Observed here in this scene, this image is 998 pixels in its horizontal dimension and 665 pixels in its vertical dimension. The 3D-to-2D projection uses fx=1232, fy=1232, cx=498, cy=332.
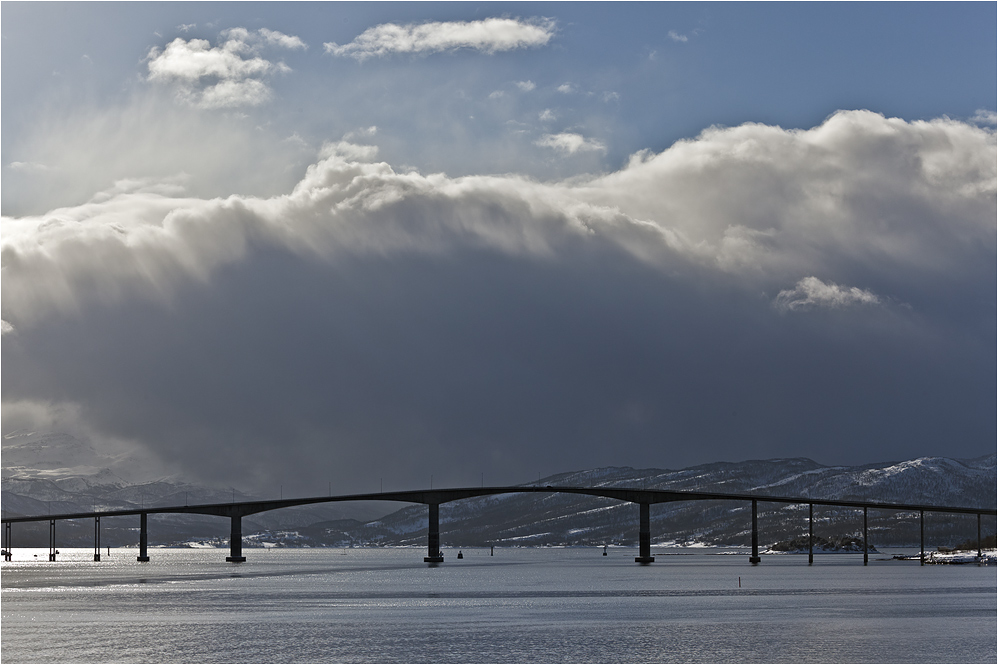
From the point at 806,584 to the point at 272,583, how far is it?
211 feet

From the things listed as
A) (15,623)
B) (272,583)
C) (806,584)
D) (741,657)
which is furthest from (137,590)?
(741,657)

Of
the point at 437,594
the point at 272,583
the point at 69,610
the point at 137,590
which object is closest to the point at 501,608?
the point at 437,594

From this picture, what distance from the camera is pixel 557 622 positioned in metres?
83.2

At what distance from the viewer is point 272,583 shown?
151500 millimetres

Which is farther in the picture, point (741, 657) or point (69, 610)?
point (69, 610)

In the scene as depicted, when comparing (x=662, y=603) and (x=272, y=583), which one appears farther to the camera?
(x=272, y=583)

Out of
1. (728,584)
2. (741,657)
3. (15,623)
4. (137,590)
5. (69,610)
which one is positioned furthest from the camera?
(728,584)

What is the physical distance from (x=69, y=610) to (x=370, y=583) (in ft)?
189

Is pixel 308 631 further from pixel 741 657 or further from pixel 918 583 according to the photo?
pixel 918 583

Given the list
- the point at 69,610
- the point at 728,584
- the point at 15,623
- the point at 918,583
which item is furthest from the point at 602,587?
the point at 15,623

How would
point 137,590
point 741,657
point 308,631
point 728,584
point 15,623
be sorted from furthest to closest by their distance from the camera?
point 728,584, point 137,590, point 15,623, point 308,631, point 741,657

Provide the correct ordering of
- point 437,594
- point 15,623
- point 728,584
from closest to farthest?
point 15,623 < point 437,594 < point 728,584

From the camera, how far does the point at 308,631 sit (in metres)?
76.5

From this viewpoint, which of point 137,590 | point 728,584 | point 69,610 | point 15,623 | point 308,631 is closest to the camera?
point 308,631
